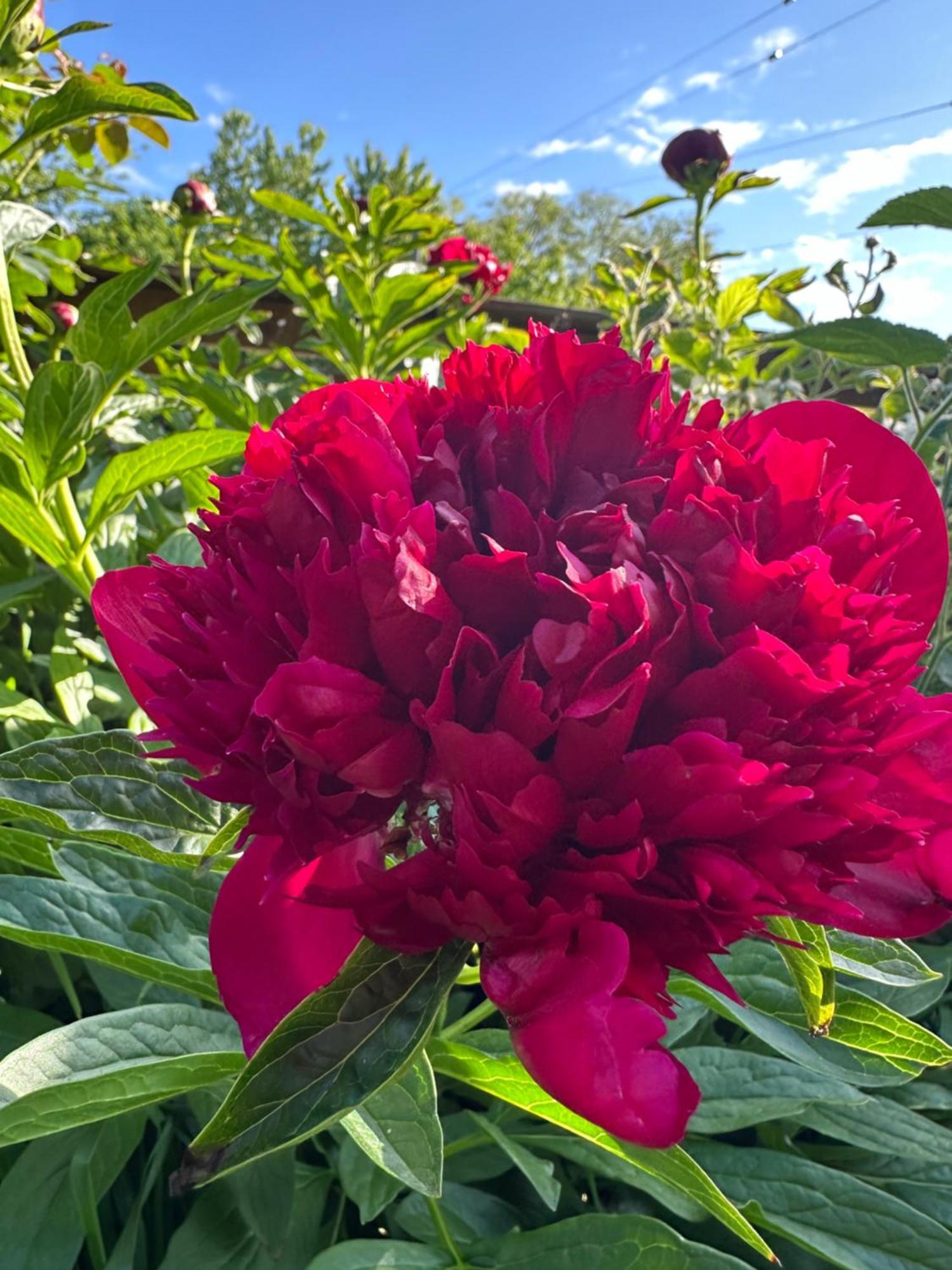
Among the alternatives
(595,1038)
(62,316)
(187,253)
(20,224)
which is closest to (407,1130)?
(595,1038)

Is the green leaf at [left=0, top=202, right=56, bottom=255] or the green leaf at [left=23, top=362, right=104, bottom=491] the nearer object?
the green leaf at [left=23, top=362, right=104, bottom=491]

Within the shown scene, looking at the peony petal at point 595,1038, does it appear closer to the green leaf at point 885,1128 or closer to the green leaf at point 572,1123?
the green leaf at point 572,1123

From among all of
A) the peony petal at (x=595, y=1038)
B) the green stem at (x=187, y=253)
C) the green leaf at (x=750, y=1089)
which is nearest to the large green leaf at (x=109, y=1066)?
the peony petal at (x=595, y=1038)

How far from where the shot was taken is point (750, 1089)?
25.0 inches

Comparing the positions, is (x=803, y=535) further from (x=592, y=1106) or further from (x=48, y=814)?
(x=48, y=814)

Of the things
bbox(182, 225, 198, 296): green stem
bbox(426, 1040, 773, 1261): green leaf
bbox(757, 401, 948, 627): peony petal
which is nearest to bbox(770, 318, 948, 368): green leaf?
bbox(757, 401, 948, 627): peony petal

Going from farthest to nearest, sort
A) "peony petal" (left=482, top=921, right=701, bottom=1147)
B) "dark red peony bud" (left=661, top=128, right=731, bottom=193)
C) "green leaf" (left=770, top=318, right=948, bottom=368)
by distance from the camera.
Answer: "dark red peony bud" (left=661, top=128, right=731, bottom=193), "green leaf" (left=770, top=318, right=948, bottom=368), "peony petal" (left=482, top=921, right=701, bottom=1147)

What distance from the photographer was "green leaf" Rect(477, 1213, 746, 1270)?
0.53 m

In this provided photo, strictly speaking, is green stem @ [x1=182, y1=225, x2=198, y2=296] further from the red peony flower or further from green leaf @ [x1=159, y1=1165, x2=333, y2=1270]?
green leaf @ [x1=159, y1=1165, x2=333, y2=1270]

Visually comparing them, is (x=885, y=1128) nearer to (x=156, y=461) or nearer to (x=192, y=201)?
(x=156, y=461)

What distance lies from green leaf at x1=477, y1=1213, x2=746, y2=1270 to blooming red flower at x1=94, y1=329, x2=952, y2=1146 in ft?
0.93

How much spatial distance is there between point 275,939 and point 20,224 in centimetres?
76

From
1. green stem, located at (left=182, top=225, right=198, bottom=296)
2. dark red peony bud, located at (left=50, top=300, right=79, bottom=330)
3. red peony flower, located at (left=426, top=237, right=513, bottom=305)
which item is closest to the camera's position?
dark red peony bud, located at (left=50, top=300, right=79, bottom=330)

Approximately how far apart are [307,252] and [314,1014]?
11.3 meters
